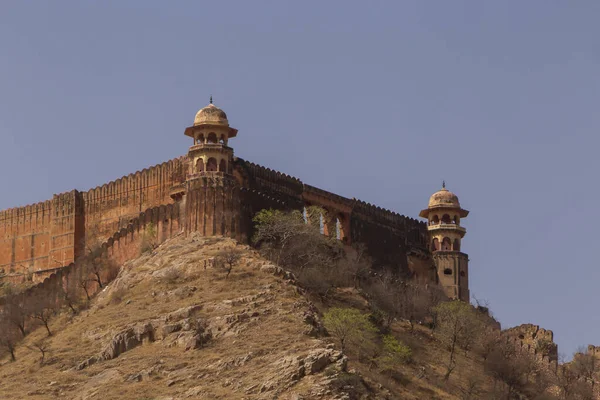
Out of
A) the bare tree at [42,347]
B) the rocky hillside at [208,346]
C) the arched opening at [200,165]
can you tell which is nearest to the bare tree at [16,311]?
the rocky hillside at [208,346]

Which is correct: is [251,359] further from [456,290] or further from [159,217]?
[456,290]

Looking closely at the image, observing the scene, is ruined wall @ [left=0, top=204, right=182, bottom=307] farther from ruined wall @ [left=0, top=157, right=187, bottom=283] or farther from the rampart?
the rampart

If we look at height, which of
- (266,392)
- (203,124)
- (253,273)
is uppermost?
(203,124)

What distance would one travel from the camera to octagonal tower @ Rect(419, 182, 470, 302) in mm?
74312

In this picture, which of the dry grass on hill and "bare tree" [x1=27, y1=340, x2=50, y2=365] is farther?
"bare tree" [x1=27, y1=340, x2=50, y2=365]

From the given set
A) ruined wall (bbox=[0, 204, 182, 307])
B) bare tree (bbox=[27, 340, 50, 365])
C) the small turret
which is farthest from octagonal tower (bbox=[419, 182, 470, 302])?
bare tree (bbox=[27, 340, 50, 365])

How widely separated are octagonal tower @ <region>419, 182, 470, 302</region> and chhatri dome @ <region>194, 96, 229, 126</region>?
A: 43.2 feet

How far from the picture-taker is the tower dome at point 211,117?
66438 millimetres

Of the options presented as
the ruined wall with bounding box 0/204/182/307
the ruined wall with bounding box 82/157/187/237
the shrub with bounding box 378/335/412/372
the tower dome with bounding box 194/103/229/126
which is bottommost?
the shrub with bounding box 378/335/412/372

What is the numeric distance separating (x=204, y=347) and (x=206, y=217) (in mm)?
10200

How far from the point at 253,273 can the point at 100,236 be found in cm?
1278

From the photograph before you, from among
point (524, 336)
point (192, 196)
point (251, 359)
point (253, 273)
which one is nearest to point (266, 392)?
point (251, 359)

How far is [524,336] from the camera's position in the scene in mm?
68250

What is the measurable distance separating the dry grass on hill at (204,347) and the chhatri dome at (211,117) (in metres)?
5.24
